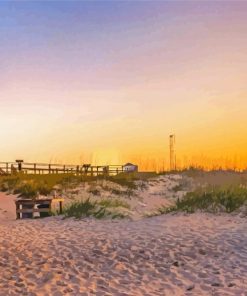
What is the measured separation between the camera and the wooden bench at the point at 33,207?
19.8 meters

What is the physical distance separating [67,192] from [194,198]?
12377mm

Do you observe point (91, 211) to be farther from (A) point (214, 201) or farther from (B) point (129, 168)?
(B) point (129, 168)

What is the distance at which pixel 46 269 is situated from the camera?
10.2 m

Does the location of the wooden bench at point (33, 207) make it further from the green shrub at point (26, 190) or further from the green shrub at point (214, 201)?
the green shrub at point (26, 190)

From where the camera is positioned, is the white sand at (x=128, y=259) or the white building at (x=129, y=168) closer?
the white sand at (x=128, y=259)

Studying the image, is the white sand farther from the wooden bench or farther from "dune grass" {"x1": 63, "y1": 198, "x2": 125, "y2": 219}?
the wooden bench

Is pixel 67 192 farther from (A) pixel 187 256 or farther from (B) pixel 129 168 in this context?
(B) pixel 129 168

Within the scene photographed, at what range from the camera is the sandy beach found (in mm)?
9055

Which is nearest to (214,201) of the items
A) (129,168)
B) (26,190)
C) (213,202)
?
(213,202)

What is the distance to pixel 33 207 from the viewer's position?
803 inches

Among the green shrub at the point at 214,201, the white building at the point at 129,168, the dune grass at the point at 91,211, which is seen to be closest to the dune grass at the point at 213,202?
the green shrub at the point at 214,201

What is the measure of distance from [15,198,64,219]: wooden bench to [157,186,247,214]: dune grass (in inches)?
174

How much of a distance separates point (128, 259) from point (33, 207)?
1016cm

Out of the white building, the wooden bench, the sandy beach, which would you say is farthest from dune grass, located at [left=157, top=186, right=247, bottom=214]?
the white building
